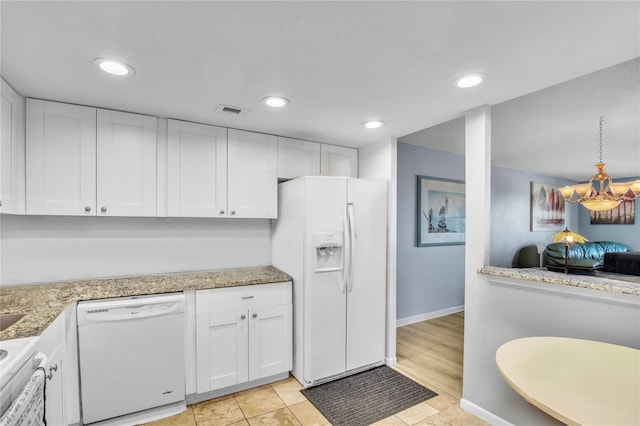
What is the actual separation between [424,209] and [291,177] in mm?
2031

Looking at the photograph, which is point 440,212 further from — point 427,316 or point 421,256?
point 427,316

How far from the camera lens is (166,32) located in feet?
4.65

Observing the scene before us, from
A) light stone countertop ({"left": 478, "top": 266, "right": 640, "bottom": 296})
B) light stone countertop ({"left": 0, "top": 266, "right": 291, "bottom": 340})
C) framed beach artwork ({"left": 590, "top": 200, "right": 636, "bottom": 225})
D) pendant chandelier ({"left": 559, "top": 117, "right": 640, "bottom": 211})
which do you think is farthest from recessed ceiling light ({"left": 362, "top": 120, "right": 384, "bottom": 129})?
framed beach artwork ({"left": 590, "top": 200, "right": 636, "bottom": 225})

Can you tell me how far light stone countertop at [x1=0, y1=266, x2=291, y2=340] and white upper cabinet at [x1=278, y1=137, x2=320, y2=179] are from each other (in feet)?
3.24

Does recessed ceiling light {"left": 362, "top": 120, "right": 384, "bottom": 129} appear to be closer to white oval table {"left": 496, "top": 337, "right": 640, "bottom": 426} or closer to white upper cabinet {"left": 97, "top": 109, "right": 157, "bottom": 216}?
white upper cabinet {"left": 97, "top": 109, "right": 157, "bottom": 216}

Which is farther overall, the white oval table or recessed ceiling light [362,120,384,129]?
recessed ceiling light [362,120,384,129]

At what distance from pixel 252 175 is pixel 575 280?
2459 mm

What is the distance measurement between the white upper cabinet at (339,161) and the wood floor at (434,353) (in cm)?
200

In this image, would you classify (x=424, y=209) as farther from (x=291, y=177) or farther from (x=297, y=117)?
(x=297, y=117)

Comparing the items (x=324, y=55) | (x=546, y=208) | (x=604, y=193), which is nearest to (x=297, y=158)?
(x=324, y=55)

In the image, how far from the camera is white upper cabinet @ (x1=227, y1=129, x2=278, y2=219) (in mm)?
2816

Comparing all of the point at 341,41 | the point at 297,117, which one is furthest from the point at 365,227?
the point at 341,41

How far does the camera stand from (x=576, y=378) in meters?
1.17

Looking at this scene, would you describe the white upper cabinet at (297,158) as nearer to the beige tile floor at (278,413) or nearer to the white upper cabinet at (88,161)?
the white upper cabinet at (88,161)
